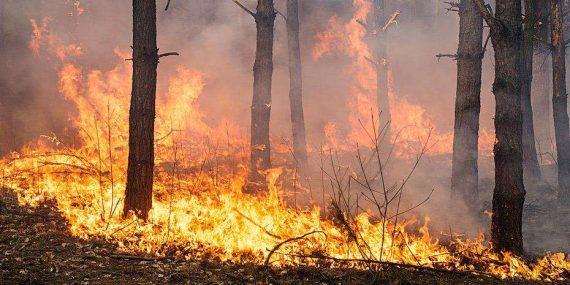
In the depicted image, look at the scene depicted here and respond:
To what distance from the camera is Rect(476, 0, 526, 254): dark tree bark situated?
540 centimetres

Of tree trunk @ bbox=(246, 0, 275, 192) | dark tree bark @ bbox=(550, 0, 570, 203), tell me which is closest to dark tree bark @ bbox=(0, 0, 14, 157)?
tree trunk @ bbox=(246, 0, 275, 192)

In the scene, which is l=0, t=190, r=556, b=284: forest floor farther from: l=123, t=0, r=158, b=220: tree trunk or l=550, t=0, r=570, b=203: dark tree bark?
l=550, t=0, r=570, b=203: dark tree bark

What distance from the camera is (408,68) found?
79.2 ft

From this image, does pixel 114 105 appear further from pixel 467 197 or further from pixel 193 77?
pixel 467 197

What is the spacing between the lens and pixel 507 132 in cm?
547

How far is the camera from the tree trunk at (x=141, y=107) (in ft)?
21.3

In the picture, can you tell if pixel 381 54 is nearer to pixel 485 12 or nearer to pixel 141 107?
pixel 485 12

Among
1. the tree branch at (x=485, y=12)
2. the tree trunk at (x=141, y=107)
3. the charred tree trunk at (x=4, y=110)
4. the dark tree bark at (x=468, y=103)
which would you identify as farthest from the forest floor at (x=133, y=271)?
the charred tree trunk at (x=4, y=110)

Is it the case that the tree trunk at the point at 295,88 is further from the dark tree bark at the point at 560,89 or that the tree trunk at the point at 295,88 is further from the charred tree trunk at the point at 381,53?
the dark tree bark at the point at 560,89

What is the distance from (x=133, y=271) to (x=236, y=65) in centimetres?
1642

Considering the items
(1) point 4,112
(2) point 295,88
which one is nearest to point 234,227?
(2) point 295,88

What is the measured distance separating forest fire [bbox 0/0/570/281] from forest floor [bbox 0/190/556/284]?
0.62ft

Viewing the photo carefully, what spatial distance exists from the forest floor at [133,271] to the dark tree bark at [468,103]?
3868 mm

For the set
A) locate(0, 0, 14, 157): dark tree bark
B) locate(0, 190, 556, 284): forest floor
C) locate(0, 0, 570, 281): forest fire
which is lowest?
locate(0, 190, 556, 284): forest floor
